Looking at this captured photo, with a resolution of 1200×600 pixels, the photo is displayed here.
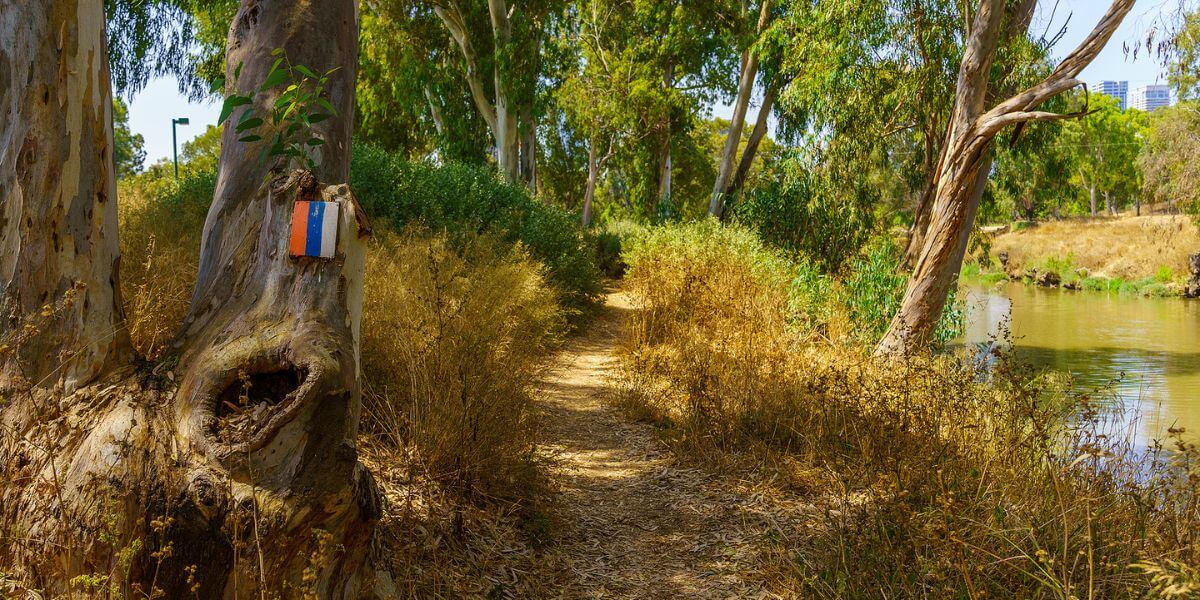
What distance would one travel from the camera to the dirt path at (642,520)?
377cm

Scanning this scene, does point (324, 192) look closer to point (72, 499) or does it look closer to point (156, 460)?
point (156, 460)

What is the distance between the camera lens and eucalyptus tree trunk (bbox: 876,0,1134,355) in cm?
780

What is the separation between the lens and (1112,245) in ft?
102

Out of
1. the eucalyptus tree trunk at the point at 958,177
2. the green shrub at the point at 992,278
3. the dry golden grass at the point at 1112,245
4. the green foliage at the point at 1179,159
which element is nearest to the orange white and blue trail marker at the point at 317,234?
the eucalyptus tree trunk at the point at 958,177

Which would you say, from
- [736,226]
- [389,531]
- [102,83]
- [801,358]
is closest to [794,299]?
[801,358]

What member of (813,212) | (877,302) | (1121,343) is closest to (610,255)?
(813,212)

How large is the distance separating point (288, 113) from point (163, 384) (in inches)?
40.3

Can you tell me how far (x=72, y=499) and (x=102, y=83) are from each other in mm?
1504

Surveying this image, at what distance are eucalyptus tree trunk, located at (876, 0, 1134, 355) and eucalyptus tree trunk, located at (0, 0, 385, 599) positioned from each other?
6208mm

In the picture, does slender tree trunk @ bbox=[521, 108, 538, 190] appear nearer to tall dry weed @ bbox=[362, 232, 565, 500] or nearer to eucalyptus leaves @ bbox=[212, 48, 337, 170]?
tall dry weed @ bbox=[362, 232, 565, 500]

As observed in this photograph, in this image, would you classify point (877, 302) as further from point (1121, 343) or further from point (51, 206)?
point (51, 206)

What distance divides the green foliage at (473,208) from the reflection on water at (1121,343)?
5430 mm

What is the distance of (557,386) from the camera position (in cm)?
755

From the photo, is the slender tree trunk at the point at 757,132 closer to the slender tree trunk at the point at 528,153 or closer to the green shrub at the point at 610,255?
the green shrub at the point at 610,255
